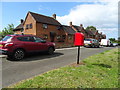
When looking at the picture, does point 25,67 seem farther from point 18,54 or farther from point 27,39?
point 27,39

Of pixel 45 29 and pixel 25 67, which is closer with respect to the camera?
pixel 25 67

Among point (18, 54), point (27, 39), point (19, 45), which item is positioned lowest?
point (18, 54)

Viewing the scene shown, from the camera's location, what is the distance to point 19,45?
22.5 ft

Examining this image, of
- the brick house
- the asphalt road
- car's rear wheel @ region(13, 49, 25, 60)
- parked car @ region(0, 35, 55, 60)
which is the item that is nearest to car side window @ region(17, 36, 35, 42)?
parked car @ region(0, 35, 55, 60)

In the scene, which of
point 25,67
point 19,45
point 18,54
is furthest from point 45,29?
point 25,67

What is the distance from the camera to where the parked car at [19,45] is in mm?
6554

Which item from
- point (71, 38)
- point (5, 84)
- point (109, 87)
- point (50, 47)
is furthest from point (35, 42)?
point (71, 38)

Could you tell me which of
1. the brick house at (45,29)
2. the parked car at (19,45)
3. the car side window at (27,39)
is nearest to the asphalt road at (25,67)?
the parked car at (19,45)

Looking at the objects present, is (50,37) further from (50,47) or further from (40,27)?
(50,47)

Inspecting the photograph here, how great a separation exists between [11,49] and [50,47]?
11.9ft

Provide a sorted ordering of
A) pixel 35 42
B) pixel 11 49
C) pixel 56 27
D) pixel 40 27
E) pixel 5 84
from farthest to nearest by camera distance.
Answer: pixel 56 27 → pixel 40 27 → pixel 35 42 → pixel 11 49 → pixel 5 84

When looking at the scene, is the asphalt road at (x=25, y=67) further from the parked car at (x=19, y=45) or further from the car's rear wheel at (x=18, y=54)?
the parked car at (x=19, y=45)

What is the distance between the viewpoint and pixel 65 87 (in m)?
2.98

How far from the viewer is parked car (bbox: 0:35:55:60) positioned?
6.55 metres
